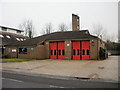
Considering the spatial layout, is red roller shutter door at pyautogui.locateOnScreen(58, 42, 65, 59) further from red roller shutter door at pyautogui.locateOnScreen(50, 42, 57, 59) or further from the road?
the road

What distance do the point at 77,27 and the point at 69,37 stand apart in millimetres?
11281

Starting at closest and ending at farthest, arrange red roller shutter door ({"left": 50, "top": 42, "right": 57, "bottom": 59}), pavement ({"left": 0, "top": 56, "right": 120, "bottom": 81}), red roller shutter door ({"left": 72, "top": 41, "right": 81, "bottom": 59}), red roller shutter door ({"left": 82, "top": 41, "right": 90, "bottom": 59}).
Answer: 1. pavement ({"left": 0, "top": 56, "right": 120, "bottom": 81})
2. red roller shutter door ({"left": 82, "top": 41, "right": 90, "bottom": 59})
3. red roller shutter door ({"left": 72, "top": 41, "right": 81, "bottom": 59})
4. red roller shutter door ({"left": 50, "top": 42, "right": 57, "bottom": 59})

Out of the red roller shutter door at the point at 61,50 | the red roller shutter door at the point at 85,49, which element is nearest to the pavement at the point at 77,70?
the red roller shutter door at the point at 85,49

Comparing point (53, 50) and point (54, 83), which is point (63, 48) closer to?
point (53, 50)

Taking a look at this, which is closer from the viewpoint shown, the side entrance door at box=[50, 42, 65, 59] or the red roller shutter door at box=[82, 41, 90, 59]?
the red roller shutter door at box=[82, 41, 90, 59]

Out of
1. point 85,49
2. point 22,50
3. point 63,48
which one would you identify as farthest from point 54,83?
point 22,50

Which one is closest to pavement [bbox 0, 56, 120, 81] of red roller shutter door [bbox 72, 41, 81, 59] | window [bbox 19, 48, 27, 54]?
red roller shutter door [bbox 72, 41, 81, 59]

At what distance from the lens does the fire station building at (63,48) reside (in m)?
22.4

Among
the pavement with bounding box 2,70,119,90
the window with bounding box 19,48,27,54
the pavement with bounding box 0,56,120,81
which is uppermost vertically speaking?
the window with bounding box 19,48,27,54

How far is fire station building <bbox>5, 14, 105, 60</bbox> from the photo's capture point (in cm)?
2243

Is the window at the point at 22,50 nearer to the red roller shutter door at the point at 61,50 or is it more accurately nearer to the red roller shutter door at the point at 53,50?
the red roller shutter door at the point at 53,50

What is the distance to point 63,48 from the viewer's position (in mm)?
24891

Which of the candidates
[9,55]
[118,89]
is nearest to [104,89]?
[118,89]

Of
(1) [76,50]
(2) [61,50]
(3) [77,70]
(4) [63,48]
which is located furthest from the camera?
(2) [61,50]
